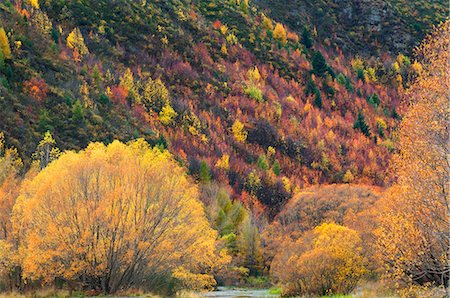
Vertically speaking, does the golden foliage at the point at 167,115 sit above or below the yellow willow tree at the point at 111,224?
Answer: below

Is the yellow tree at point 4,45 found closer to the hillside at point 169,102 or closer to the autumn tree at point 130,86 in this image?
the hillside at point 169,102

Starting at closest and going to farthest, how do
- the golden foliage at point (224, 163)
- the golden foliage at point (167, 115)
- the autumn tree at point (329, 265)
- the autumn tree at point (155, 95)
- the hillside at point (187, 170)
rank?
1. the hillside at point (187, 170)
2. the autumn tree at point (329, 265)
3. the golden foliage at point (224, 163)
4. the golden foliage at point (167, 115)
5. the autumn tree at point (155, 95)

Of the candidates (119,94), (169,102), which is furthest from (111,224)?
(169,102)

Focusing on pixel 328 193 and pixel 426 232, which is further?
pixel 328 193

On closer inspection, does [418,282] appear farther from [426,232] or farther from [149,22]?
[149,22]

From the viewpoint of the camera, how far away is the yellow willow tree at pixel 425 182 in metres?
25.8

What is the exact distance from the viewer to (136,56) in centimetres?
17262

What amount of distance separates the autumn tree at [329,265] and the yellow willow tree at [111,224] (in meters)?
7.15

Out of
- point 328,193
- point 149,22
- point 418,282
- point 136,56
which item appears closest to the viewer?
point 418,282

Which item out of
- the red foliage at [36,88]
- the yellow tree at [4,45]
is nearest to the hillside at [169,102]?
the red foliage at [36,88]

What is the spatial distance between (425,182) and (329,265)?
20415 mm

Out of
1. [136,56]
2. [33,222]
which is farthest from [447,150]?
[136,56]

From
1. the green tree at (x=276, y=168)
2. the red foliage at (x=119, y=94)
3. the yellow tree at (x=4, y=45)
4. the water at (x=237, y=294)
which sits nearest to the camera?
the water at (x=237, y=294)

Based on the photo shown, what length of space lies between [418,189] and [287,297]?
24.7 metres
